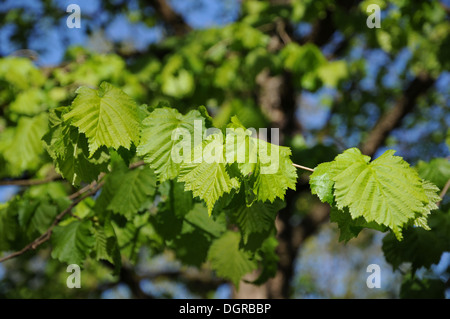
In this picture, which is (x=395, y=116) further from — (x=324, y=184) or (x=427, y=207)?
(x=324, y=184)

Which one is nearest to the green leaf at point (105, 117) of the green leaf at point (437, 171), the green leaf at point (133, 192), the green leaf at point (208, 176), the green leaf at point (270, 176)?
the green leaf at point (208, 176)

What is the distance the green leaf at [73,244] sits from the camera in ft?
5.99

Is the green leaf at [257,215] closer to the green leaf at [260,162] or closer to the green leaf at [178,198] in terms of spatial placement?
the green leaf at [178,198]

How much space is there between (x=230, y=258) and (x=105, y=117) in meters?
1.12

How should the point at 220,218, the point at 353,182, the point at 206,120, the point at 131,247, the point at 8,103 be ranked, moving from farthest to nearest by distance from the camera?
the point at 8,103 < the point at 131,247 < the point at 220,218 < the point at 206,120 < the point at 353,182

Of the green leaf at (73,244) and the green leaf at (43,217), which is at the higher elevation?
the green leaf at (43,217)

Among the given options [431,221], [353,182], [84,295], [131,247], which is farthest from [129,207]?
[84,295]

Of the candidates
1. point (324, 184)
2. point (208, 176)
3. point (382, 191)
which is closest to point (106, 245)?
point (208, 176)

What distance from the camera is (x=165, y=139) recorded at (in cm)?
141

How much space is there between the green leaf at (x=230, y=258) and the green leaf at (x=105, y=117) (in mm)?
978

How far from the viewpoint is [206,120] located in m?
1.51

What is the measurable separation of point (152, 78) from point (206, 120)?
11.2 feet

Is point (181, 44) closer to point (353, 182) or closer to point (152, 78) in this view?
point (152, 78)

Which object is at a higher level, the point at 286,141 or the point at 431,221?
the point at 286,141
